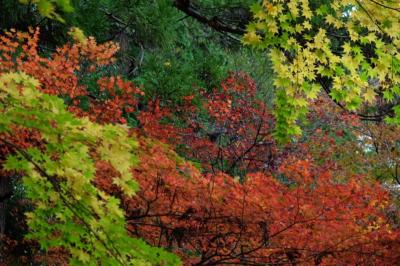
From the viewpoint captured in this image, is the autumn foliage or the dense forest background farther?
the autumn foliage

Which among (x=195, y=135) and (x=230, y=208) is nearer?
(x=230, y=208)

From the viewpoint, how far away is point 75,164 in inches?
126

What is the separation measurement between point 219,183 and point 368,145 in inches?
338

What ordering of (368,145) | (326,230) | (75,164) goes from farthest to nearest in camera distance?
(368,145)
(326,230)
(75,164)

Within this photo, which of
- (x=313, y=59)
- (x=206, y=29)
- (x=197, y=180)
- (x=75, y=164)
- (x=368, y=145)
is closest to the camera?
(x=75, y=164)

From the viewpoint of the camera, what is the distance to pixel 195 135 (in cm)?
1384

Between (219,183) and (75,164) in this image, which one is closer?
(75,164)

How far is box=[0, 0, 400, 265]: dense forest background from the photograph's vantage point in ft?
11.3

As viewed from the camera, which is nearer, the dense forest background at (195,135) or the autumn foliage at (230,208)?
the dense forest background at (195,135)

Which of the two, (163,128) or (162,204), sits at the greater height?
(163,128)

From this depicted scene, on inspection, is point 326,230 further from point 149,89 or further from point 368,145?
point 368,145

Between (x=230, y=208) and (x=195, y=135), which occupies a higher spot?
(x=195, y=135)

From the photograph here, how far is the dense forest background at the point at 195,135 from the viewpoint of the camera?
3459 mm

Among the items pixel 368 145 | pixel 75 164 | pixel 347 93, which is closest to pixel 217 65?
pixel 368 145
